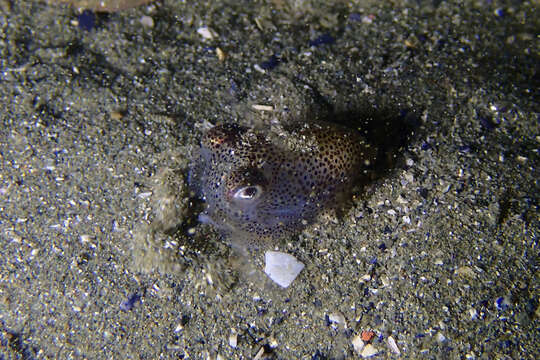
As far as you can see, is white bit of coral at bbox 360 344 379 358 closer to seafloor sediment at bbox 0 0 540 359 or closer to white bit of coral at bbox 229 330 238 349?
seafloor sediment at bbox 0 0 540 359

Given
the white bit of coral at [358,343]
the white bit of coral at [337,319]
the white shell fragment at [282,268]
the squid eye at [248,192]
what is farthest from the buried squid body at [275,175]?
the white bit of coral at [358,343]

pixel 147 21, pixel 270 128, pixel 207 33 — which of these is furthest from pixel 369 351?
pixel 147 21

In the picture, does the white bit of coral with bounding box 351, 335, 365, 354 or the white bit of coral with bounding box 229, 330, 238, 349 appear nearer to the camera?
the white bit of coral with bounding box 351, 335, 365, 354

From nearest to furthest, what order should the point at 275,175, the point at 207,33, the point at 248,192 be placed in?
1. the point at 248,192
2. the point at 275,175
3. the point at 207,33

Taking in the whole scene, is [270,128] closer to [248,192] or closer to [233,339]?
[248,192]

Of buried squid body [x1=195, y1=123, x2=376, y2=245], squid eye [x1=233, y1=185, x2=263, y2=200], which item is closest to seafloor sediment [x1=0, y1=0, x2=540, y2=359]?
buried squid body [x1=195, y1=123, x2=376, y2=245]
